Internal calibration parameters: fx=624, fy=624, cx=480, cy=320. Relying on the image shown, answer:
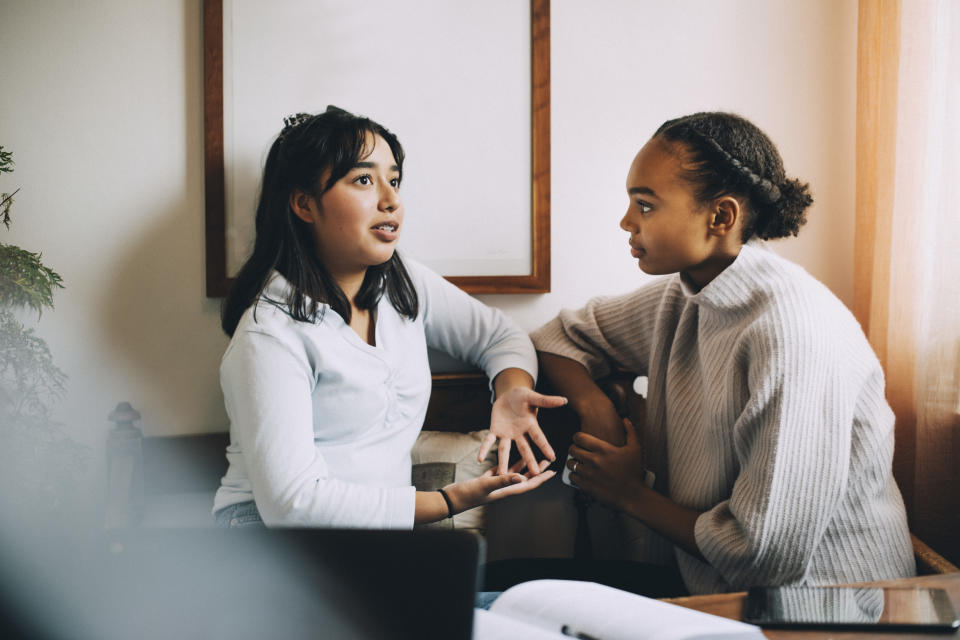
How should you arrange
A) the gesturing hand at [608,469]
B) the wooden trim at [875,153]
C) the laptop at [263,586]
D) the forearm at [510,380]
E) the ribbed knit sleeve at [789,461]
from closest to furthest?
1. the laptop at [263,586]
2. the ribbed knit sleeve at [789,461]
3. the gesturing hand at [608,469]
4. the forearm at [510,380]
5. the wooden trim at [875,153]

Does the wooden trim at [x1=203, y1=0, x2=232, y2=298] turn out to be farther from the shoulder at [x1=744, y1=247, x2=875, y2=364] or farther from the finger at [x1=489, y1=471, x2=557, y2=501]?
the shoulder at [x1=744, y1=247, x2=875, y2=364]

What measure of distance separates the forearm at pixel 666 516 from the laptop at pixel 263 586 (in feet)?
2.52

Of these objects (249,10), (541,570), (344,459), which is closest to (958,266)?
(541,570)

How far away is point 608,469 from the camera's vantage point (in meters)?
1.23

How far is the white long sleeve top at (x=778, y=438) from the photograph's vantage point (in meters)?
0.97

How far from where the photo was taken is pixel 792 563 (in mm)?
986

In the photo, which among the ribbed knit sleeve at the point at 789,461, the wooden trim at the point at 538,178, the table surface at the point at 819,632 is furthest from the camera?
the wooden trim at the point at 538,178

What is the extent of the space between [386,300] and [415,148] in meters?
0.43

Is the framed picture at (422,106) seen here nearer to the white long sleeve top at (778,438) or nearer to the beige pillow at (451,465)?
the beige pillow at (451,465)

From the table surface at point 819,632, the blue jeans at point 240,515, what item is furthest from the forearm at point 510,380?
the table surface at point 819,632

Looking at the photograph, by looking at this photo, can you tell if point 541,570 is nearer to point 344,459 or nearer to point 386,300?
point 344,459

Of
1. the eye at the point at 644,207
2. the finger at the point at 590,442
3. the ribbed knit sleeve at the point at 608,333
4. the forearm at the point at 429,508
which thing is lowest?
the forearm at the point at 429,508

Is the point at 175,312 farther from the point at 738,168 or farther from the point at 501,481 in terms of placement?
the point at 738,168

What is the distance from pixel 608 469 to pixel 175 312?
107cm
